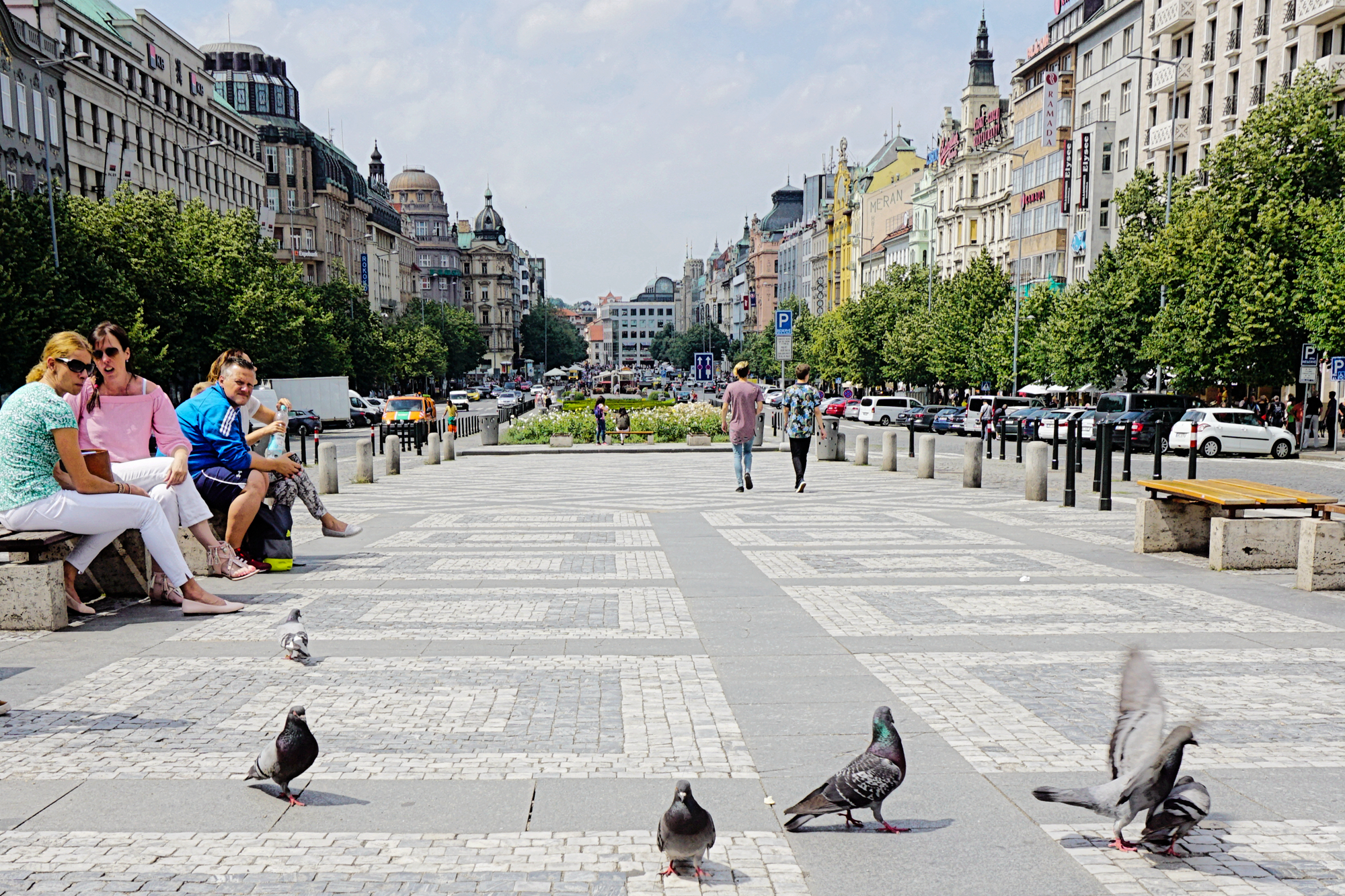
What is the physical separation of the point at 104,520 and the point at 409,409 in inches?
1701

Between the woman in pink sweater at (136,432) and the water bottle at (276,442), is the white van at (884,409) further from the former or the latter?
the woman in pink sweater at (136,432)

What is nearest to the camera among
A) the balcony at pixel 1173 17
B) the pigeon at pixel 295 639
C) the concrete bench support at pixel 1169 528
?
the pigeon at pixel 295 639

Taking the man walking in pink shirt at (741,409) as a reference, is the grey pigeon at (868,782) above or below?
below

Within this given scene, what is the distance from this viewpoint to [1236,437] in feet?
107

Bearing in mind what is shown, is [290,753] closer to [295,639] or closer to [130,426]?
[295,639]

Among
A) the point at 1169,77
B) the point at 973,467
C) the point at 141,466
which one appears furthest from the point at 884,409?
the point at 141,466

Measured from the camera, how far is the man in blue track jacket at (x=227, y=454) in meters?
9.62

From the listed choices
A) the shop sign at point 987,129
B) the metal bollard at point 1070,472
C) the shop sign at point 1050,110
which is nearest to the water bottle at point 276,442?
the metal bollard at point 1070,472

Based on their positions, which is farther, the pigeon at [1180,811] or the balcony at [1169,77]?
the balcony at [1169,77]

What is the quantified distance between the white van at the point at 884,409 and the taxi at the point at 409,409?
21253 mm

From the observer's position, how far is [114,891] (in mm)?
3730

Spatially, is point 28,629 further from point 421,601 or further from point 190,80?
point 190,80

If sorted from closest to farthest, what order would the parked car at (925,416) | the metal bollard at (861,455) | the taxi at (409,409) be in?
the metal bollard at (861,455) → the taxi at (409,409) → the parked car at (925,416)

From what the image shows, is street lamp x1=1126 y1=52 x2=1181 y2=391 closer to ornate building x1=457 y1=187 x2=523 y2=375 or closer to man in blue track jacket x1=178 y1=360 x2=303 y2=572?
man in blue track jacket x1=178 y1=360 x2=303 y2=572
